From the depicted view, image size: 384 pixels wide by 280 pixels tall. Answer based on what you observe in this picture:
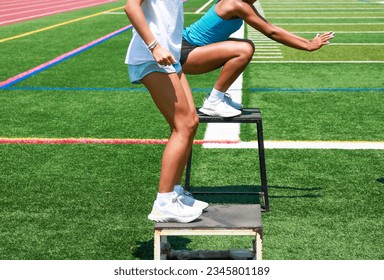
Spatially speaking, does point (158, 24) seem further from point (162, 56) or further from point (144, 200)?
point (144, 200)

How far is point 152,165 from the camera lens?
7.15 metres

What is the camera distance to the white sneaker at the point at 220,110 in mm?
5617

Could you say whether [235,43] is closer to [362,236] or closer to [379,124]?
[362,236]

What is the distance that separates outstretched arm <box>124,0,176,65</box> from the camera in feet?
14.0

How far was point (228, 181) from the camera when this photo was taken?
22.0 ft

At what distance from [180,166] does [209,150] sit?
10.3 ft

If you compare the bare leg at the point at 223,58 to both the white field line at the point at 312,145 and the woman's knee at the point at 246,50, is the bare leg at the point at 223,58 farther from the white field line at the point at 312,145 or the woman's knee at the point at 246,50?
the white field line at the point at 312,145

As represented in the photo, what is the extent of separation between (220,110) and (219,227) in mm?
1413

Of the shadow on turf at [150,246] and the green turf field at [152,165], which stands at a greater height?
the shadow on turf at [150,246]

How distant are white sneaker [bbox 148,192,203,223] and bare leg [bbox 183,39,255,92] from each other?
137 cm

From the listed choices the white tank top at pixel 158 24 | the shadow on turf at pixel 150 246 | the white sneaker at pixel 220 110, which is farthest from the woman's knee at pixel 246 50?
the shadow on turf at pixel 150 246

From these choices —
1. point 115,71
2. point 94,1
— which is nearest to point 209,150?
point 115,71

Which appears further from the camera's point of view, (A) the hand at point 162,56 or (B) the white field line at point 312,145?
(B) the white field line at point 312,145

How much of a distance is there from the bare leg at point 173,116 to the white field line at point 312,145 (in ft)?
10.6
